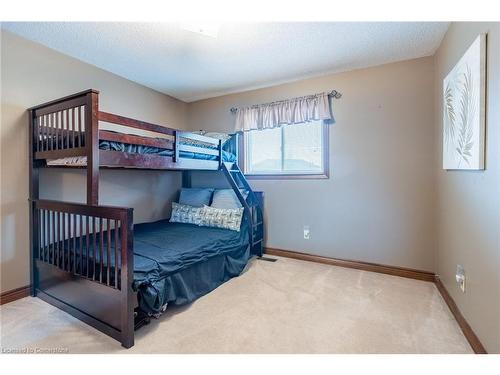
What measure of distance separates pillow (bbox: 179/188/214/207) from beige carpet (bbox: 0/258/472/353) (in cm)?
121

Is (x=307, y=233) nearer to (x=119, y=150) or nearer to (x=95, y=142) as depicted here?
(x=119, y=150)

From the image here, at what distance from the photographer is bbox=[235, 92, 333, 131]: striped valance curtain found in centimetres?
287

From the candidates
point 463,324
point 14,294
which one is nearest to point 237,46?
point 463,324

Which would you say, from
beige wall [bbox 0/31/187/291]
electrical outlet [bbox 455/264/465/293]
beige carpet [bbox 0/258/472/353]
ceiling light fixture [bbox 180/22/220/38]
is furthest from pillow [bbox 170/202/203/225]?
electrical outlet [bbox 455/264/465/293]

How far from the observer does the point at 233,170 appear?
319 centimetres

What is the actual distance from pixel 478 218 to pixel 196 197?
2783mm

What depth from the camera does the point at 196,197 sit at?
335 cm

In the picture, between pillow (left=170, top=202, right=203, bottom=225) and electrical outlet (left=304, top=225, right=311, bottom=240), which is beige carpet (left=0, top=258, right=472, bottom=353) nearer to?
electrical outlet (left=304, top=225, right=311, bottom=240)

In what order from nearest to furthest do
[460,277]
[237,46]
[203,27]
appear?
[460,277] → [203,27] → [237,46]

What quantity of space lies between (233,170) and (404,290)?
217 centimetres

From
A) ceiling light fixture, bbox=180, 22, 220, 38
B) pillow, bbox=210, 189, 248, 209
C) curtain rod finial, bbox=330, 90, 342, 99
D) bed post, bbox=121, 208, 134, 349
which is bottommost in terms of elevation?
bed post, bbox=121, 208, 134, 349

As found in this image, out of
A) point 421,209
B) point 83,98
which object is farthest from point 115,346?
point 421,209

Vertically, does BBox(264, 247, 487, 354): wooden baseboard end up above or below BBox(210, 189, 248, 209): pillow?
below
